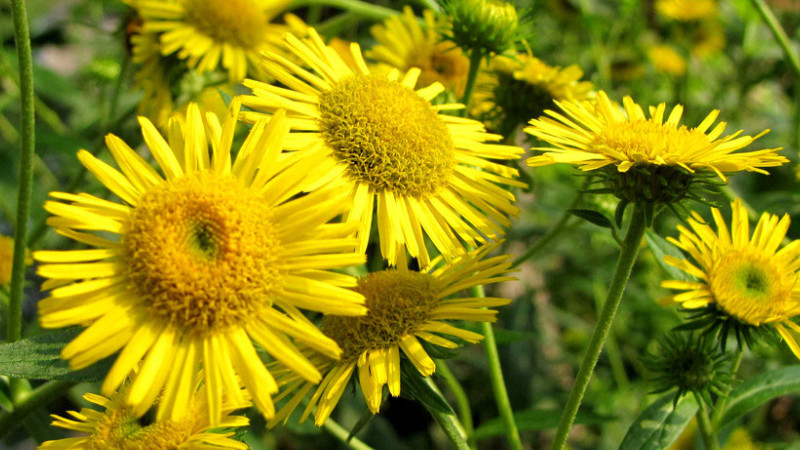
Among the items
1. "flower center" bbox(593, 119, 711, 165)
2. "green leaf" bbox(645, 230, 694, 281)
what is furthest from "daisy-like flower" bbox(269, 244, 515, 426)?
"green leaf" bbox(645, 230, 694, 281)

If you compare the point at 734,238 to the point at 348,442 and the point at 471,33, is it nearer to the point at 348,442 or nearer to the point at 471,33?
the point at 471,33

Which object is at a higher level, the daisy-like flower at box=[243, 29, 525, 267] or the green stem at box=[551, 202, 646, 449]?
the daisy-like flower at box=[243, 29, 525, 267]

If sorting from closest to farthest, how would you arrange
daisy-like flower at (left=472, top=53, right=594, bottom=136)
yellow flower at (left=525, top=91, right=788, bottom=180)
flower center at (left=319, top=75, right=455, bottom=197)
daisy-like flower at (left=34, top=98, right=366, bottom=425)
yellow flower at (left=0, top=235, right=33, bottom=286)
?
1. daisy-like flower at (left=34, top=98, right=366, bottom=425)
2. yellow flower at (left=525, top=91, right=788, bottom=180)
3. flower center at (left=319, top=75, right=455, bottom=197)
4. yellow flower at (left=0, top=235, right=33, bottom=286)
5. daisy-like flower at (left=472, top=53, right=594, bottom=136)

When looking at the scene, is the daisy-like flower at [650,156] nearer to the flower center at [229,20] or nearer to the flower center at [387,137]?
the flower center at [387,137]

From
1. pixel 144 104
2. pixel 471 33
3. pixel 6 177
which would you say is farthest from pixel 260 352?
pixel 6 177

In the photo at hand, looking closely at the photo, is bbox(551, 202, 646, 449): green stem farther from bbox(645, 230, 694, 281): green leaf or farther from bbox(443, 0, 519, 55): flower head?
bbox(443, 0, 519, 55): flower head

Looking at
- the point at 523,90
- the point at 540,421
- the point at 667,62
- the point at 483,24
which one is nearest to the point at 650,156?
the point at 483,24
